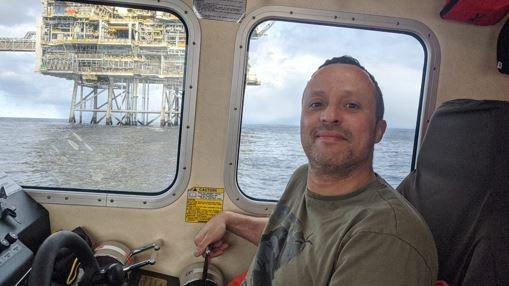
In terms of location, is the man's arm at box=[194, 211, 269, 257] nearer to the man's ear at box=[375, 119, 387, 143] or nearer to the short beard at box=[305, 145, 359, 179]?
the short beard at box=[305, 145, 359, 179]

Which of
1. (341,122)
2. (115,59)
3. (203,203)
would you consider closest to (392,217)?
(341,122)

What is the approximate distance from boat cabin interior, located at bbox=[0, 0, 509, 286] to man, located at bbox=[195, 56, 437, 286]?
0.50 meters

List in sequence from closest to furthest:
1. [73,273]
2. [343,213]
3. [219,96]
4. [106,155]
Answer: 1. [343,213]
2. [73,273]
3. [219,96]
4. [106,155]

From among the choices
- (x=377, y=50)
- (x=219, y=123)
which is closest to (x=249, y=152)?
(x=219, y=123)

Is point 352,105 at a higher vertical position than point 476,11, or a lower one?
lower

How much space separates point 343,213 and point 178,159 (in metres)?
1.02

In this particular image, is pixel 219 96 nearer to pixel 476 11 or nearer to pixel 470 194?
pixel 470 194

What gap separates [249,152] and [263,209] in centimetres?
32

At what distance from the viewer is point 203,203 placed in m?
1.95

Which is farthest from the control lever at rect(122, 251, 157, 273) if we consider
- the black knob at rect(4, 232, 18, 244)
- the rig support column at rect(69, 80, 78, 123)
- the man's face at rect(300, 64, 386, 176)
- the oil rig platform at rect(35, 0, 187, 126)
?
the man's face at rect(300, 64, 386, 176)

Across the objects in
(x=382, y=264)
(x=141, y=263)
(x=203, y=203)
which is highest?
(x=382, y=264)

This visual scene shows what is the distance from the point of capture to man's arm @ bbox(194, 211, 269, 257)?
1834mm

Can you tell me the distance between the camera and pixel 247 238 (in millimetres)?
1868

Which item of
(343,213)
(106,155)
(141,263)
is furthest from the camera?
(106,155)
